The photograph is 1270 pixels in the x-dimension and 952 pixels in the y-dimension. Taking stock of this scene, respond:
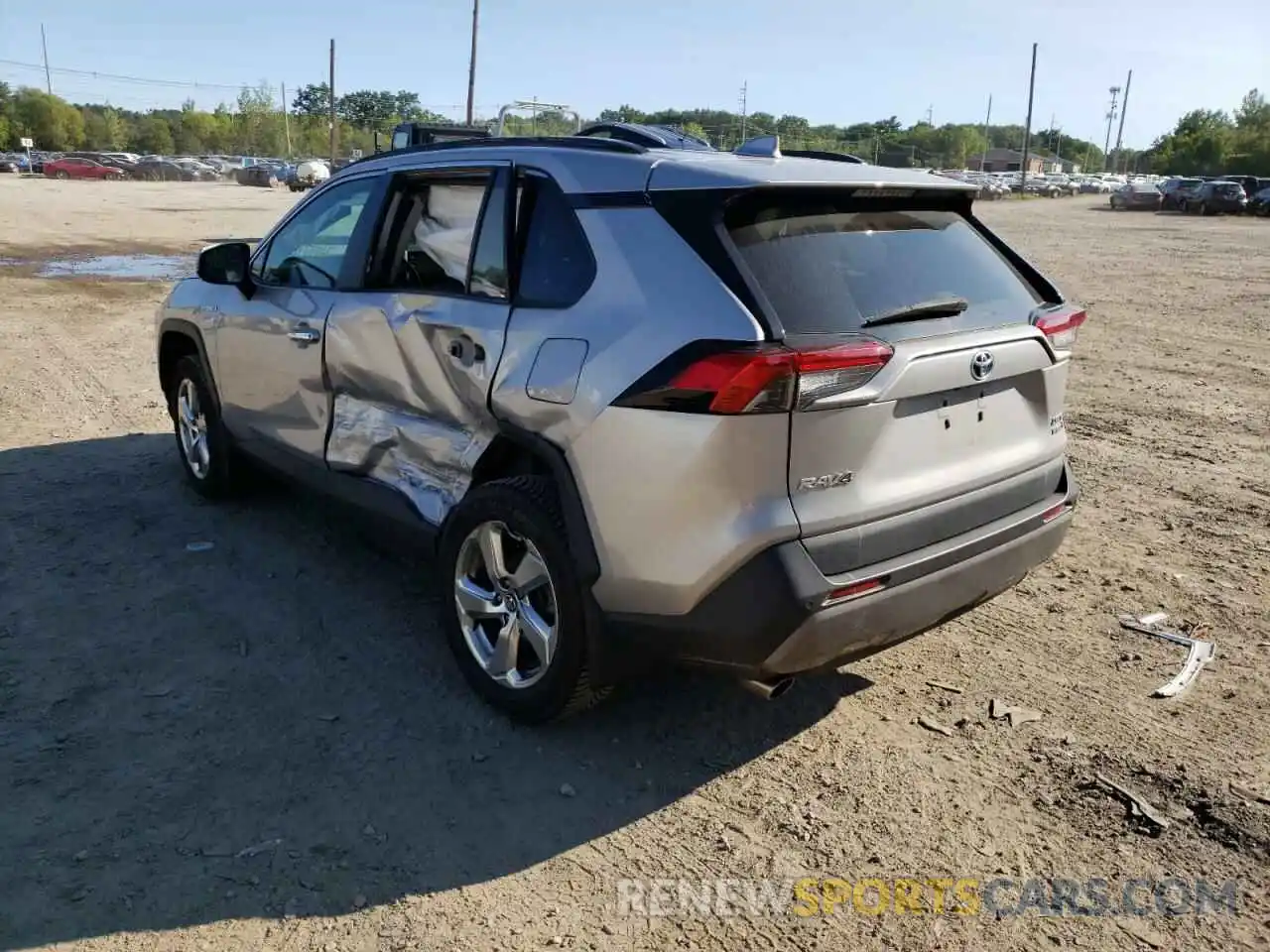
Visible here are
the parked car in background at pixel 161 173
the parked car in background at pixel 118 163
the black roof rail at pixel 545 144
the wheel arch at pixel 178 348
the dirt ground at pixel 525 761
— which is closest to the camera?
the dirt ground at pixel 525 761

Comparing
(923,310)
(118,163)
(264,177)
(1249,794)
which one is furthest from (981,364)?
(118,163)

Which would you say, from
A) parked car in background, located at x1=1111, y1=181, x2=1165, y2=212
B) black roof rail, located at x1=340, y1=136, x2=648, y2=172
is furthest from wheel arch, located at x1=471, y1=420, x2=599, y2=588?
parked car in background, located at x1=1111, y1=181, x2=1165, y2=212

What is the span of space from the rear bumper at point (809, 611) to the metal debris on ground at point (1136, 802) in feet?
2.18

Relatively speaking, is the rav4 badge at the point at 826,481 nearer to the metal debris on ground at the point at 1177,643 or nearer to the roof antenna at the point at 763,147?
the roof antenna at the point at 763,147

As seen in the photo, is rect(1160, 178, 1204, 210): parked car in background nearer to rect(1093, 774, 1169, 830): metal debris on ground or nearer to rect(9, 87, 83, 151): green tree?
rect(1093, 774, 1169, 830): metal debris on ground

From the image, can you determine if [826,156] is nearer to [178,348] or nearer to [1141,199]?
[178,348]

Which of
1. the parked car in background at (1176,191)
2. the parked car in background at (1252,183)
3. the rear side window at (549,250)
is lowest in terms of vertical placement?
the rear side window at (549,250)

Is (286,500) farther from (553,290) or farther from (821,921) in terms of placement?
(821,921)

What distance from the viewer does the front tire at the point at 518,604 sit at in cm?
316

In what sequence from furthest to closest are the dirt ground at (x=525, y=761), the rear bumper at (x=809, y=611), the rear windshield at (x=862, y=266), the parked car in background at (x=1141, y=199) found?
the parked car in background at (x=1141, y=199), the rear windshield at (x=862, y=266), the rear bumper at (x=809, y=611), the dirt ground at (x=525, y=761)

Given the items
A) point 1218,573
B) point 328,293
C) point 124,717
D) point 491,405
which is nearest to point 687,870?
point 491,405

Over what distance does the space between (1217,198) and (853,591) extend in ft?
175

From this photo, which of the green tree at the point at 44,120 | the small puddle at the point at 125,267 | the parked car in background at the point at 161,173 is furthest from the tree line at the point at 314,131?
the small puddle at the point at 125,267

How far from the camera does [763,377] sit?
2668 millimetres
